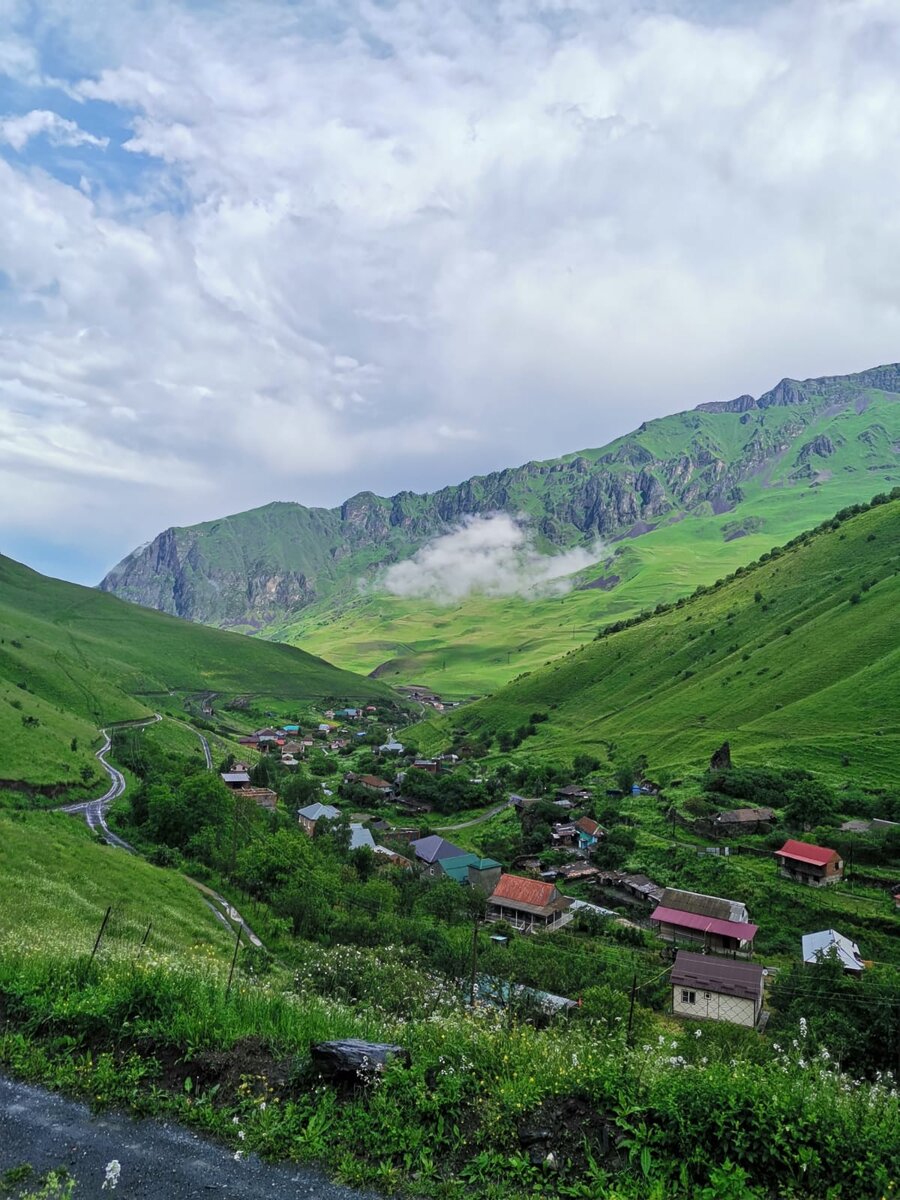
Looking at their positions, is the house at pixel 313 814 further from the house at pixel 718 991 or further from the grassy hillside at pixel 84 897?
the house at pixel 718 991

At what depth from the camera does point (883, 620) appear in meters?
122

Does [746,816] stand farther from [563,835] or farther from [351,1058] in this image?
[351,1058]

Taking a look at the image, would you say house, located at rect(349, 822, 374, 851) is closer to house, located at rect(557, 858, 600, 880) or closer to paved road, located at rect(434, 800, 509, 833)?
paved road, located at rect(434, 800, 509, 833)

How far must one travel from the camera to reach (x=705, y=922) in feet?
197

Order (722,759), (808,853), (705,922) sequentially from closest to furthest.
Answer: (705,922) → (808,853) → (722,759)

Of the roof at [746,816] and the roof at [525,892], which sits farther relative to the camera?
the roof at [746,816]

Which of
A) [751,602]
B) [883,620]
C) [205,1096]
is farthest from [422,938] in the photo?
[751,602]

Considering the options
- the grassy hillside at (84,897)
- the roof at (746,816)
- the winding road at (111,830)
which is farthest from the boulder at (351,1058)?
the roof at (746,816)

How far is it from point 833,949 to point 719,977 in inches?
387

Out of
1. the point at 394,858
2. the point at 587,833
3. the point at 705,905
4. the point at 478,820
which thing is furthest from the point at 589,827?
the point at 705,905

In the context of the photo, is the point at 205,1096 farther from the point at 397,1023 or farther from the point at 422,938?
the point at 422,938

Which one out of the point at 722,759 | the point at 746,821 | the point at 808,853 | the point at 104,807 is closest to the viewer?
the point at 808,853

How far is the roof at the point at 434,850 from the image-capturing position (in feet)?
281

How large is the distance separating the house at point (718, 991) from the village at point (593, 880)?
0.07 meters
